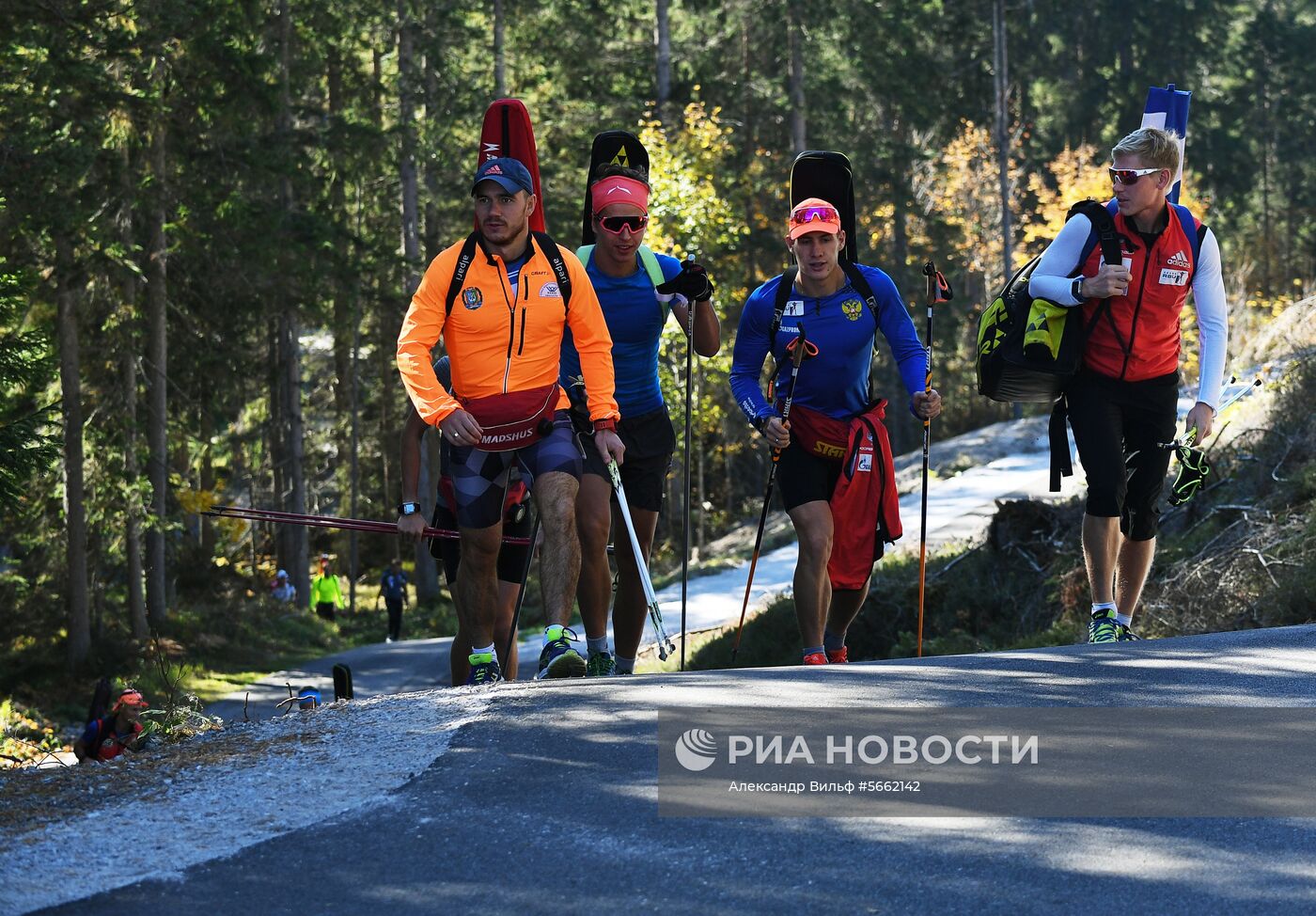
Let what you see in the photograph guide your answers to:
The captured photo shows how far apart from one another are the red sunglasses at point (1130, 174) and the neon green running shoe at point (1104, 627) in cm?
215

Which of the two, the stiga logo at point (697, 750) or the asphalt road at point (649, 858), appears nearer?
the asphalt road at point (649, 858)

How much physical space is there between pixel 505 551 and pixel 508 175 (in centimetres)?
232

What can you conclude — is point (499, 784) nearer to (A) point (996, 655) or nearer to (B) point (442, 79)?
(A) point (996, 655)

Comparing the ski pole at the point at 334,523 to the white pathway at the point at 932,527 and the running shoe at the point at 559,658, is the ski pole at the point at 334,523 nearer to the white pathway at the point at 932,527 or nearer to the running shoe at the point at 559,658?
the running shoe at the point at 559,658

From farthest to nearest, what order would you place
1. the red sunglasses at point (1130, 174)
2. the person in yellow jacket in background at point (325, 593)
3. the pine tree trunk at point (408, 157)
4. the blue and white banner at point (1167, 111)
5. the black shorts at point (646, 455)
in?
the person in yellow jacket in background at point (325, 593), the pine tree trunk at point (408, 157), the blue and white banner at point (1167, 111), the black shorts at point (646, 455), the red sunglasses at point (1130, 174)

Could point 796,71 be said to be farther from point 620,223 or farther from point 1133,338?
point 1133,338

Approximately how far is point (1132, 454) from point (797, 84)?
110 ft

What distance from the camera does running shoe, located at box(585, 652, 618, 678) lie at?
823 cm

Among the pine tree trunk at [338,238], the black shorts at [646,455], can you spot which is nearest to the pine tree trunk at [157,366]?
the pine tree trunk at [338,238]

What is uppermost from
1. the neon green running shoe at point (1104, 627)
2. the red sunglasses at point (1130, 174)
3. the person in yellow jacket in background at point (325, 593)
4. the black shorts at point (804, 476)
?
the red sunglasses at point (1130, 174)

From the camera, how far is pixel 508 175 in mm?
7730

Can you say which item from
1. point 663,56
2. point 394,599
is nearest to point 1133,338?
point 394,599

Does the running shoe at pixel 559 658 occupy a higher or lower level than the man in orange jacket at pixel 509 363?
lower

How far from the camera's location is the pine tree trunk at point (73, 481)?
90.2 ft
